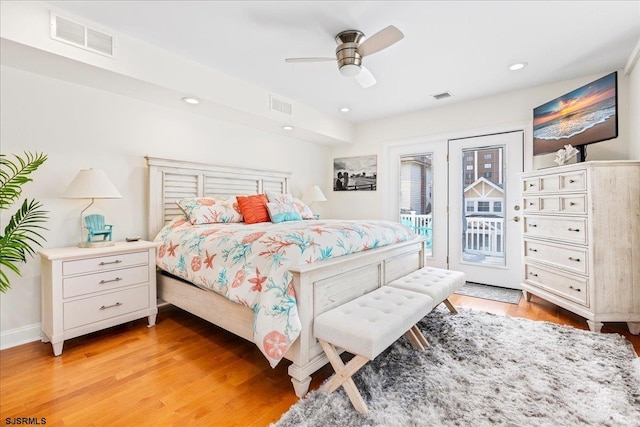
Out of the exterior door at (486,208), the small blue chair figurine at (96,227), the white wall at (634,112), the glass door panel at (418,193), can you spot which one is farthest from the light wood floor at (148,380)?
the glass door panel at (418,193)

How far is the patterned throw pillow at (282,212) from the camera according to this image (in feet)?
10.5

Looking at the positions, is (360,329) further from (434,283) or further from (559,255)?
(559,255)

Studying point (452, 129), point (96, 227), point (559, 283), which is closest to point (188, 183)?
point (96, 227)

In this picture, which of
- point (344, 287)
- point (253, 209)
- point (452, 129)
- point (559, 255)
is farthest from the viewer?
point (452, 129)

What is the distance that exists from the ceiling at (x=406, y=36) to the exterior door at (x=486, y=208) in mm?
807

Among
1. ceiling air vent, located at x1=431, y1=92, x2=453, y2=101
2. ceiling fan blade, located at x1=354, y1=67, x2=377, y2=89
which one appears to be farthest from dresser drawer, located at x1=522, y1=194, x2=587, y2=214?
ceiling fan blade, located at x1=354, y1=67, x2=377, y2=89

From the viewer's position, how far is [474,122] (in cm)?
394

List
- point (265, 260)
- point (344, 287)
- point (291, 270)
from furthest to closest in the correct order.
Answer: point (344, 287) → point (265, 260) → point (291, 270)

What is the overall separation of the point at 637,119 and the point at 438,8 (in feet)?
7.28

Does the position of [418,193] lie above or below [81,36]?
below

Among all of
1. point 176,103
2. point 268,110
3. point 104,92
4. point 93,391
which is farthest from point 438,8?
point 93,391

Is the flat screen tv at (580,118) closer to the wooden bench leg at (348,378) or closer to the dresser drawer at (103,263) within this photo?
the wooden bench leg at (348,378)

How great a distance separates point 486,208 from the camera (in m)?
3.92

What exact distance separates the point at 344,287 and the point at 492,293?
2.51 metres
